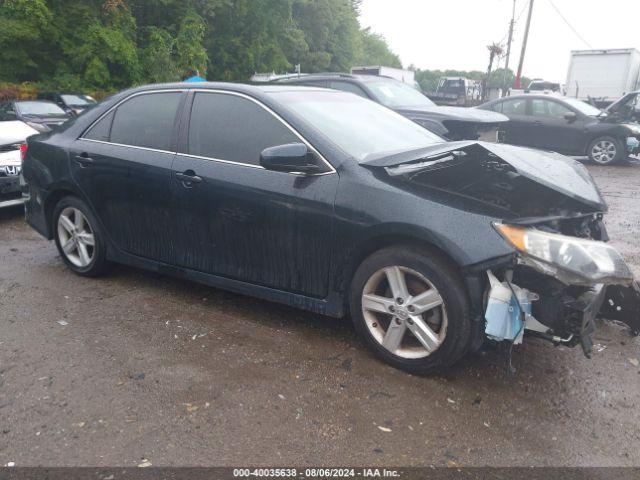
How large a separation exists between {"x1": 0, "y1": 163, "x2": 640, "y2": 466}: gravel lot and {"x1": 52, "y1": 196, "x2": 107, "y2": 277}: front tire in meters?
0.51

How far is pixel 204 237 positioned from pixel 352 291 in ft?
3.92

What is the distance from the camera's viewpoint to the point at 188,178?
12.6 feet

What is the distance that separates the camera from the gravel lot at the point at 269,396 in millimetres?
2543

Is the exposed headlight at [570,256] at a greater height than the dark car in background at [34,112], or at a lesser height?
greater

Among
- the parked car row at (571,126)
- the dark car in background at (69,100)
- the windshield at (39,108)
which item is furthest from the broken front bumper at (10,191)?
the dark car in background at (69,100)

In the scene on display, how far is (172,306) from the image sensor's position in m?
4.18

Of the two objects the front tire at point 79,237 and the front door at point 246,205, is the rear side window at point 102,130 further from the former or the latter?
the front door at point 246,205

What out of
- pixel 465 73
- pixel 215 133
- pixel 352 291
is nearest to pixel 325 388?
pixel 352 291

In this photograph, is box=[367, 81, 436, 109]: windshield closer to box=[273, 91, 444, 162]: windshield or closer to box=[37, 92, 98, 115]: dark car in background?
box=[273, 91, 444, 162]: windshield

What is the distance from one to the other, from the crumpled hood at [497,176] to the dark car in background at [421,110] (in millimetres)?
4423

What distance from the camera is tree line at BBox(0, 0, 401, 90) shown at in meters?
21.5

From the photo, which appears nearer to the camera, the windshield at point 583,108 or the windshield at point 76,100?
the windshield at point 583,108

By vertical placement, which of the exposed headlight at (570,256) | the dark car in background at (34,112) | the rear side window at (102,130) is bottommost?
the dark car in background at (34,112)

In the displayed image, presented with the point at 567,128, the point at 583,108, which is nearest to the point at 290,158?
the point at 567,128
